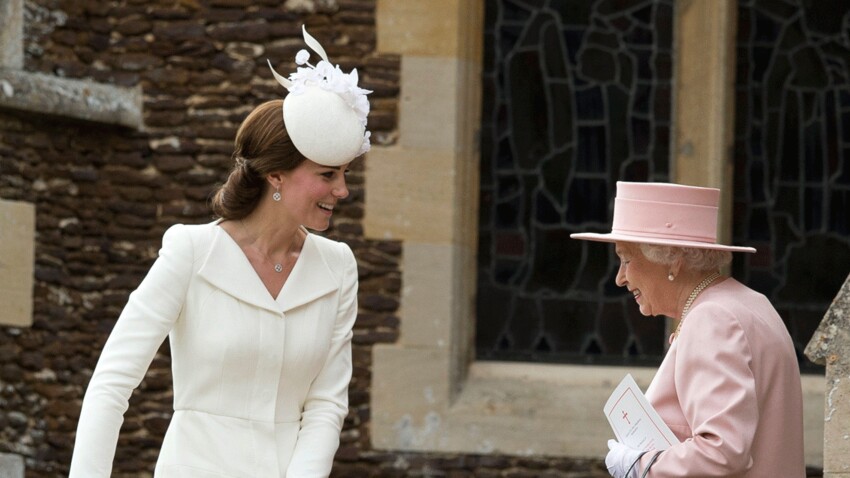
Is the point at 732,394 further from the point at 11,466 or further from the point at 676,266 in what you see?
the point at 11,466

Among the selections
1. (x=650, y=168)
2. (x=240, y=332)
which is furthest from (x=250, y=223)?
(x=650, y=168)

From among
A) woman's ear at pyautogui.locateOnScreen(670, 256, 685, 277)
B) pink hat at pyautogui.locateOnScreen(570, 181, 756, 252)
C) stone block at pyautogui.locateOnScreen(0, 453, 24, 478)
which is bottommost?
stone block at pyautogui.locateOnScreen(0, 453, 24, 478)

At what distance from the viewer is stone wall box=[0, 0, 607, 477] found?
682cm

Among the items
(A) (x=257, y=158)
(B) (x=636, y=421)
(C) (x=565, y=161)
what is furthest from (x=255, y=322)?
(C) (x=565, y=161)

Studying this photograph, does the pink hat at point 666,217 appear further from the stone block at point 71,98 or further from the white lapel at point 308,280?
the stone block at point 71,98

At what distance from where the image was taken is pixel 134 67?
6.98 meters

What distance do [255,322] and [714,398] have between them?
43.3 inches

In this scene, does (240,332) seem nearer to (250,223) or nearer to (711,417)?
(250,223)

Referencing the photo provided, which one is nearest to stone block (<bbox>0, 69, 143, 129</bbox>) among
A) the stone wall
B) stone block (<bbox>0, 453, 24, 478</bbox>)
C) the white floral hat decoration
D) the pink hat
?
the stone wall

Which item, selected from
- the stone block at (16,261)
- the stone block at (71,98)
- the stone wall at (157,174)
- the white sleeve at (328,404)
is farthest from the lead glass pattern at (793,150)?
the white sleeve at (328,404)

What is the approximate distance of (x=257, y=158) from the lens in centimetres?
354

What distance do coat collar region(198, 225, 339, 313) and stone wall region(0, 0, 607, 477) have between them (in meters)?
3.23

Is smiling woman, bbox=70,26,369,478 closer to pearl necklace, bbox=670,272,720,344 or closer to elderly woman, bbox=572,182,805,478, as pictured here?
elderly woman, bbox=572,182,805,478

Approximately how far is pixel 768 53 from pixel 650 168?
2.72 feet
